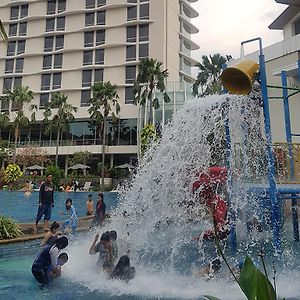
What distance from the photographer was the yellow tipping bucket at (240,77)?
7484 millimetres

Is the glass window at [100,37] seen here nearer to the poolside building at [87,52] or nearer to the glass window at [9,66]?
the poolside building at [87,52]

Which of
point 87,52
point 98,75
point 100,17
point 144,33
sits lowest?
point 98,75

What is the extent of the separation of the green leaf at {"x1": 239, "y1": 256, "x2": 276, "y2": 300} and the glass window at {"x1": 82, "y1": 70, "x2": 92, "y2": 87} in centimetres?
5391

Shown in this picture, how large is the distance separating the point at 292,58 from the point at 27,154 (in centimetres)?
3884

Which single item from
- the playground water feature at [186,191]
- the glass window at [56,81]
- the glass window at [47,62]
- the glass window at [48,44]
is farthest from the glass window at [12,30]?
the playground water feature at [186,191]

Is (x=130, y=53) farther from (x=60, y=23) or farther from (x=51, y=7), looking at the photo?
(x=51, y=7)

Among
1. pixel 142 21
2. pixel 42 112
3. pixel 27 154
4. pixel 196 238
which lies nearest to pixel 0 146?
pixel 27 154

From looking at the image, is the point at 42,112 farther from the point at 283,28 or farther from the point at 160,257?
the point at 160,257

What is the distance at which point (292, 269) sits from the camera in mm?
7199

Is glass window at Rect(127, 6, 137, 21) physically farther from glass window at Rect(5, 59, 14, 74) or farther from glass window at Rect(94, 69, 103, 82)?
glass window at Rect(5, 59, 14, 74)

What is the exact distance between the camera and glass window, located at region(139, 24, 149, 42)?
53031 millimetres

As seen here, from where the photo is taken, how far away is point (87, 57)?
55375 millimetres

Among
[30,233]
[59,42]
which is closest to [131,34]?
[59,42]

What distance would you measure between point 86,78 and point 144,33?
34.7 feet
